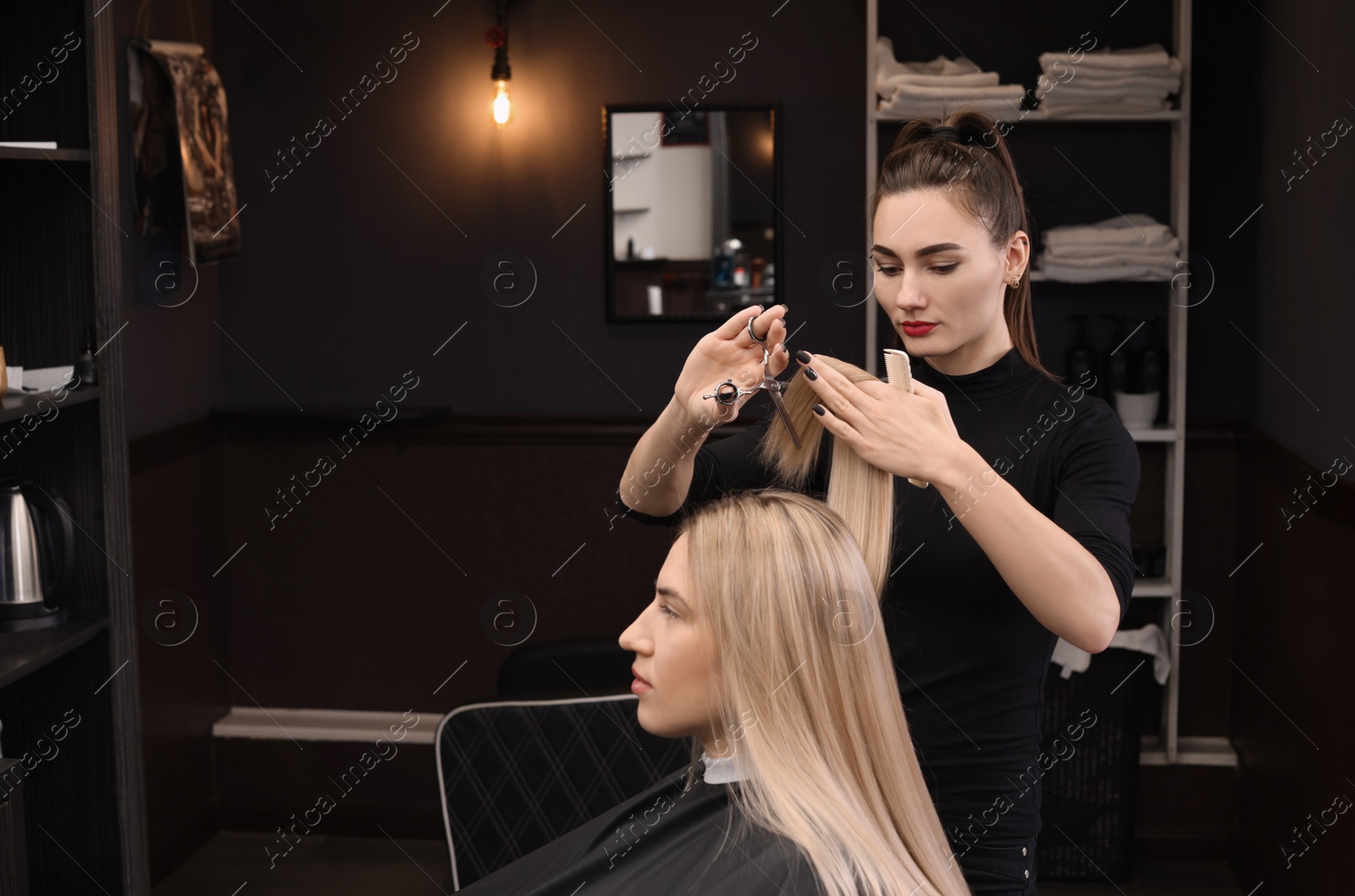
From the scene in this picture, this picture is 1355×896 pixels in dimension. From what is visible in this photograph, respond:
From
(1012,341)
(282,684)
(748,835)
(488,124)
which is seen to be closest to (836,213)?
(488,124)

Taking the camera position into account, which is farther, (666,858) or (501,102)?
(501,102)

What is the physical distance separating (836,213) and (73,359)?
6.24 feet

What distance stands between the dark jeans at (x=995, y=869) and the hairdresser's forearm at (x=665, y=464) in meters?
0.55

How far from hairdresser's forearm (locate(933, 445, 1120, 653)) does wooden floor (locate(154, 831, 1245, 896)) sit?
2033 mm

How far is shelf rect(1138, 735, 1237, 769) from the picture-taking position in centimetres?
322

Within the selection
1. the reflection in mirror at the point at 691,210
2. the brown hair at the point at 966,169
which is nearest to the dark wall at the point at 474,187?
the reflection in mirror at the point at 691,210

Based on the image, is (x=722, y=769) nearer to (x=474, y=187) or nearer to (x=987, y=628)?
(x=987, y=628)

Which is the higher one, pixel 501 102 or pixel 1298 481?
pixel 501 102

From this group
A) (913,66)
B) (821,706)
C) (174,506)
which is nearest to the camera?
(821,706)

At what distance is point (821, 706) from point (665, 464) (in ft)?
1.43

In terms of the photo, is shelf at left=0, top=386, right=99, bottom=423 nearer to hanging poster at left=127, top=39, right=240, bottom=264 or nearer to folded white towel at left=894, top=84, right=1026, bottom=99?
hanging poster at left=127, top=39, right=240, bottom=264

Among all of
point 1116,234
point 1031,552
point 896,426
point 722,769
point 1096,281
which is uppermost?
point 1116,234

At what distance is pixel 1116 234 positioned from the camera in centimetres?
297

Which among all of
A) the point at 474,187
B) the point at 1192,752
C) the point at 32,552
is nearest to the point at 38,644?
the point at 32,552
